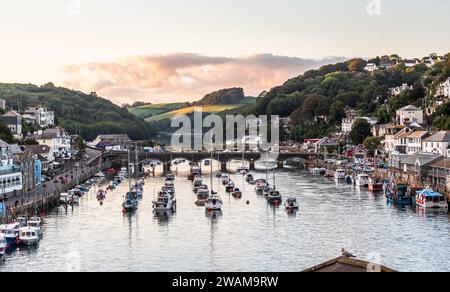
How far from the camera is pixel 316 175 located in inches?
2413

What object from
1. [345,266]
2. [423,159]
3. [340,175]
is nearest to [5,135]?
[340,175]

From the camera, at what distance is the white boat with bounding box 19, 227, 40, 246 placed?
27188mm

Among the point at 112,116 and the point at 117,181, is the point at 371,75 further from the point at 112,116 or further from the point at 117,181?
the point at 117,181

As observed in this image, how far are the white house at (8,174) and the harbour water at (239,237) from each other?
12.5 feet

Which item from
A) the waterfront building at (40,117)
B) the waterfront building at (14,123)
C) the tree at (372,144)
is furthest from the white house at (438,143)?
the waterfront building at (40,117)

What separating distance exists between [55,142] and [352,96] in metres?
52.5

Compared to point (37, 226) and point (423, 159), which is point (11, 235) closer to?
point (37, 226)

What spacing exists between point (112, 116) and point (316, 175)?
71.4 metres

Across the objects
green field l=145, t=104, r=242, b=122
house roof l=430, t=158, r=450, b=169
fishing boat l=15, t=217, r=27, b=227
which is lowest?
fishing boat l=15, t=217, r=27, b=227

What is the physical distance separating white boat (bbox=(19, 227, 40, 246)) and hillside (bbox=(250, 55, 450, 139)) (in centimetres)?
4418

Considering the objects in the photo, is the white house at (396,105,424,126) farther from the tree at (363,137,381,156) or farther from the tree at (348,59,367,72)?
the tree at (348,59,367,72)

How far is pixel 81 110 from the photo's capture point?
393ft

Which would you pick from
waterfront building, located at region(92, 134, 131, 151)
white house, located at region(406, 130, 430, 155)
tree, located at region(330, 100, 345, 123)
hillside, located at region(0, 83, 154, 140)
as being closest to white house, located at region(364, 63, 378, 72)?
hillside, located at region(0, 83, 154, 140)
